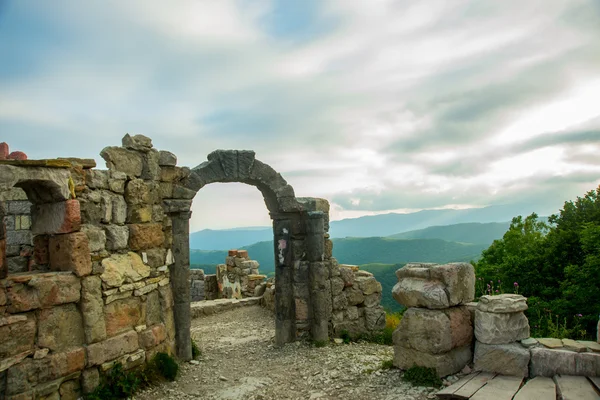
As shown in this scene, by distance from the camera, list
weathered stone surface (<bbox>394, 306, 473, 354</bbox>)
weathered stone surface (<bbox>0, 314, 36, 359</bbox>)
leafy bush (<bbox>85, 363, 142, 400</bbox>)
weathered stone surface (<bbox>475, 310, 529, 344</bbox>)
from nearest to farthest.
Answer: weathered stone surface (<bbox>0, 314, 36, 359</bbox>), leafy bush (<bbox>85, 363, 142, 400</bbox>), weathered stone surface (<bbox>475, 310, 529, 344</bbox>), weathered stone surface (<bbox>394, 306, 473, 354</bbox>)

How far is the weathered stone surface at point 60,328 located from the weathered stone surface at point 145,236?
1.34 m

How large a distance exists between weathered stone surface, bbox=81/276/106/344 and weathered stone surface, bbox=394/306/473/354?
405cm

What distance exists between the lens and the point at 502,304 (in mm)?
5508

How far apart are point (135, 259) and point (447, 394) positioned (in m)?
4.57

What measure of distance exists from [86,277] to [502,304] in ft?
17.5

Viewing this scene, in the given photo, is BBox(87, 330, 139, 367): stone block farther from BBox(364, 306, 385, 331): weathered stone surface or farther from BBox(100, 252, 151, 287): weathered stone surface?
BBox(364, 306, 385, 331): weathered stone surface

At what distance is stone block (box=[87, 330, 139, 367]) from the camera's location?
5293 mm

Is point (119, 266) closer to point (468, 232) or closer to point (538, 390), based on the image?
point (538, 390)

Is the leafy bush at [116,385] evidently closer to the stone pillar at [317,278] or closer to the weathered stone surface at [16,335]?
the weathered stone surface at [16,335]

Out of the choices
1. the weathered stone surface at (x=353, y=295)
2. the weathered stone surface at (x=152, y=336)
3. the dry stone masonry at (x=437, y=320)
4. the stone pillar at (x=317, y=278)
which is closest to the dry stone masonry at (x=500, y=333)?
the dry stone masonry at (x=437, y=320)

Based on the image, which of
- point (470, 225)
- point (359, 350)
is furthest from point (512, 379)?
point (470, 225)

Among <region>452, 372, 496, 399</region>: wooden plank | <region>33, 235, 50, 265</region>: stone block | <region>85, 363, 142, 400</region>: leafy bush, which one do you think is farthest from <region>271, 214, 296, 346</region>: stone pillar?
<region>33, 235, 50, 265</region>: stone block

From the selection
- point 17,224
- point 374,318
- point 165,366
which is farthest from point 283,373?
point 17,224

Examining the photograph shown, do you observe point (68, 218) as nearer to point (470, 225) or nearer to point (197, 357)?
point (197, 357)
